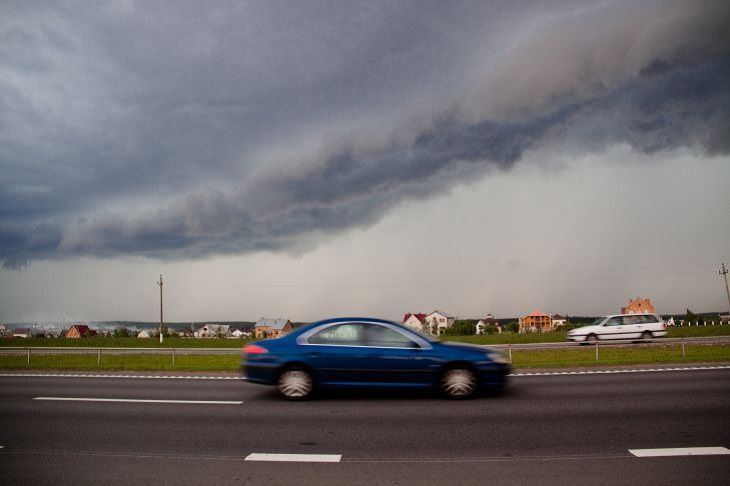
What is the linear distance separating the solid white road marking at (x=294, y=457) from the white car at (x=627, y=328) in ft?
83.6

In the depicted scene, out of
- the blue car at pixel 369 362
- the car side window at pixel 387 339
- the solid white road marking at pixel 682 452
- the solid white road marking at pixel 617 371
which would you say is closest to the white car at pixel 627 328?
the solid white road marking at pixel 617 371

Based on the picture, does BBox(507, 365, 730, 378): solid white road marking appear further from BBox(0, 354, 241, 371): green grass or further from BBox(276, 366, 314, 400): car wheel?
BBox(0, 354, 241, 371): green grass

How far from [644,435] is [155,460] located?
5.74m

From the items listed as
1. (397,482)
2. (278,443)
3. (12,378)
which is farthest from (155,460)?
(12,378)

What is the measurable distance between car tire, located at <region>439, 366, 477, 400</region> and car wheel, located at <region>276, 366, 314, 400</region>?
228 centimetres

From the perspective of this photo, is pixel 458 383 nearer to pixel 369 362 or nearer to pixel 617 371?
pixel 369 362

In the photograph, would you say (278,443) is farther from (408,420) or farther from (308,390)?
(308,390)

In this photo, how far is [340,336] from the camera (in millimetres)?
9203

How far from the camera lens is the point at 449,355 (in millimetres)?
9000

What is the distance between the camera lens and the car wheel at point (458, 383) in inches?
353

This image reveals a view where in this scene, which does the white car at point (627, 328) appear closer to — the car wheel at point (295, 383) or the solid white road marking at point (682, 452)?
the car wheel at point (295, 383)

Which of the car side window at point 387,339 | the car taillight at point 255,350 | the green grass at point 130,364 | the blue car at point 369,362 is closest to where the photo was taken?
the blue car at point 369,362

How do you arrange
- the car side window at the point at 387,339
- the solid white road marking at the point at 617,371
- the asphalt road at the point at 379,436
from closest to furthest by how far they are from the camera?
the asphalt road at the point at 379,436 < the car side window at the point at 387,339 < the solid white road marking at the point at 617,371

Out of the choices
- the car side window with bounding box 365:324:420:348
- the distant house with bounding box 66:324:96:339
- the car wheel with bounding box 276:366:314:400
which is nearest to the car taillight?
the car wheel with bounding box 276:366:314:400
